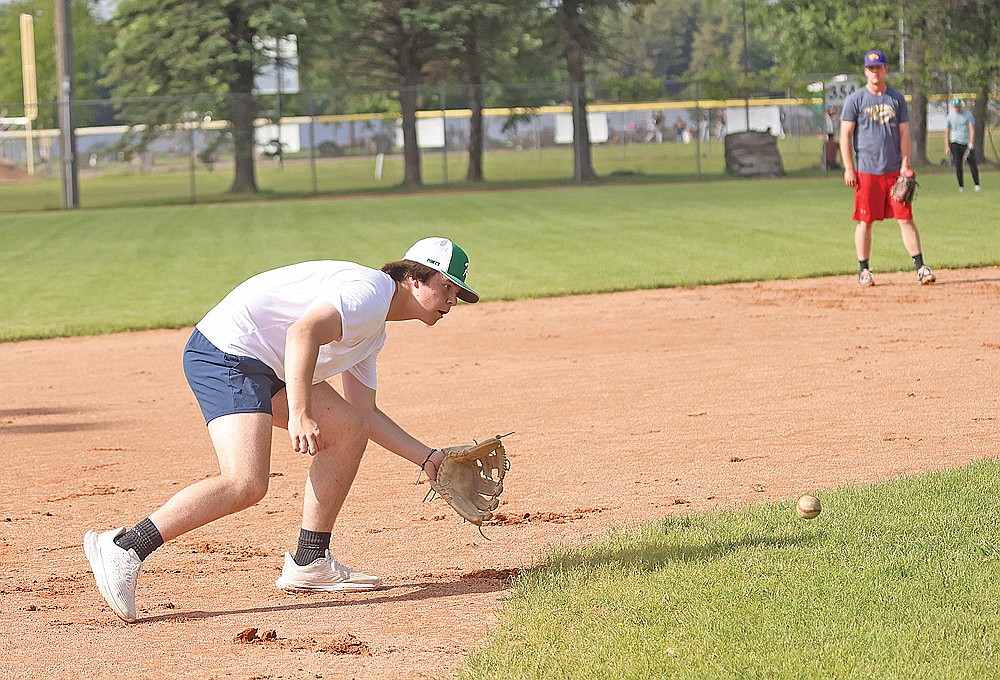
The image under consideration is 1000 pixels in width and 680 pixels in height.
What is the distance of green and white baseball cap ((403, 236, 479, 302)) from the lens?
4.66 metres

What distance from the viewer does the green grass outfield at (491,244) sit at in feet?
50.2

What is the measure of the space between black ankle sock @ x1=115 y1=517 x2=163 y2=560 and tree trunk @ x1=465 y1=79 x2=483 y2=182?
38591 mm

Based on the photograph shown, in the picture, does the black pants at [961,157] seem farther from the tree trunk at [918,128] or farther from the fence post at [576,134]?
the fence post at [576,134]

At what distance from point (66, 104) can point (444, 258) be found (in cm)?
3297

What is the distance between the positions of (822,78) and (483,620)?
4422 centimetres

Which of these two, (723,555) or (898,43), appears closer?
(723,555)

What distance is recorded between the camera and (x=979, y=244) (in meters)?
17.4

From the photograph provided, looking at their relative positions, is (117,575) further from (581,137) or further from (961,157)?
(581,137)

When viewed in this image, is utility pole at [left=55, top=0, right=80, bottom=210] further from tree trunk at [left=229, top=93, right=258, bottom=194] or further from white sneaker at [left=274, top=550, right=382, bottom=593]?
white sneaker at [left=274, top=550, right=382, bottom=593]

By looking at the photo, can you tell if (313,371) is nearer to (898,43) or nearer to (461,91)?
(461,91)

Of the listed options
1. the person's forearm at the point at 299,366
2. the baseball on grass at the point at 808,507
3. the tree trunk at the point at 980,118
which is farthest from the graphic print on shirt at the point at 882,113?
the tree trunk at the point at 980,118

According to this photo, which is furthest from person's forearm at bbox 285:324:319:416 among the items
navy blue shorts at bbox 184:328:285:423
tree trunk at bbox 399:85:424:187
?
tree trunk at bbox 399:85:424:187

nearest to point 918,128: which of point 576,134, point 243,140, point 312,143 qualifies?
point 576,134

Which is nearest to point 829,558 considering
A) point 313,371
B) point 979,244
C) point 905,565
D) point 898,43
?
point 905,565
